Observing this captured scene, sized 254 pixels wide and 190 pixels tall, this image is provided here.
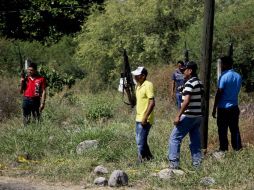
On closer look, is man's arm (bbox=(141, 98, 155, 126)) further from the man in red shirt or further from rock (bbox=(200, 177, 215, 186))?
the man in red shirt

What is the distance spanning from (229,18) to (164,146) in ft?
34.2

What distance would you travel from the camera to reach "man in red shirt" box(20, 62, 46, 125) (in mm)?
12758

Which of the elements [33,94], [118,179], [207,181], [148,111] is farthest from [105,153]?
[33,94]

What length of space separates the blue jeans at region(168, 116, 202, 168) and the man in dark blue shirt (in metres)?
0.85

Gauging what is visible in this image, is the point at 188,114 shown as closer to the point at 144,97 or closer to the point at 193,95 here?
the point at 193,95

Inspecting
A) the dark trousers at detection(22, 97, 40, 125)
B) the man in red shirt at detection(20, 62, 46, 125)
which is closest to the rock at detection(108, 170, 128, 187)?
the man in red shirt at detection(20, 62, 46, 125)

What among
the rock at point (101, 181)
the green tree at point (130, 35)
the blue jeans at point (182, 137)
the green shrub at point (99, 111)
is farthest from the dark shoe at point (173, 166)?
the green tree at point (130, 35)

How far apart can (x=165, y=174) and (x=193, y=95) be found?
1345mm

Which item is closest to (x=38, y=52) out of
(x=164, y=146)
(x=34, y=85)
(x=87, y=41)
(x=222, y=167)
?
(x=87, y=41)

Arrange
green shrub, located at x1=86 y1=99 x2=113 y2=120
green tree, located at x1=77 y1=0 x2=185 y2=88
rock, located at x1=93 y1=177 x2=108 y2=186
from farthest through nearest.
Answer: green tree, located at x1=77 y1=0 x2=185 y2=88 → green shrub, located at x1=86 y1=99 x2=113 y2=120 → rock, located at x1=93 y1=177 x2=108 y2=186

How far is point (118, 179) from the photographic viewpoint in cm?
832

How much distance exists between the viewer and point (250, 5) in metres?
20.5

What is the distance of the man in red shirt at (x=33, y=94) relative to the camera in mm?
12758

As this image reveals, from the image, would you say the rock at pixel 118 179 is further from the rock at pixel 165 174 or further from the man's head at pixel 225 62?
the man's head at pixel 225 62
